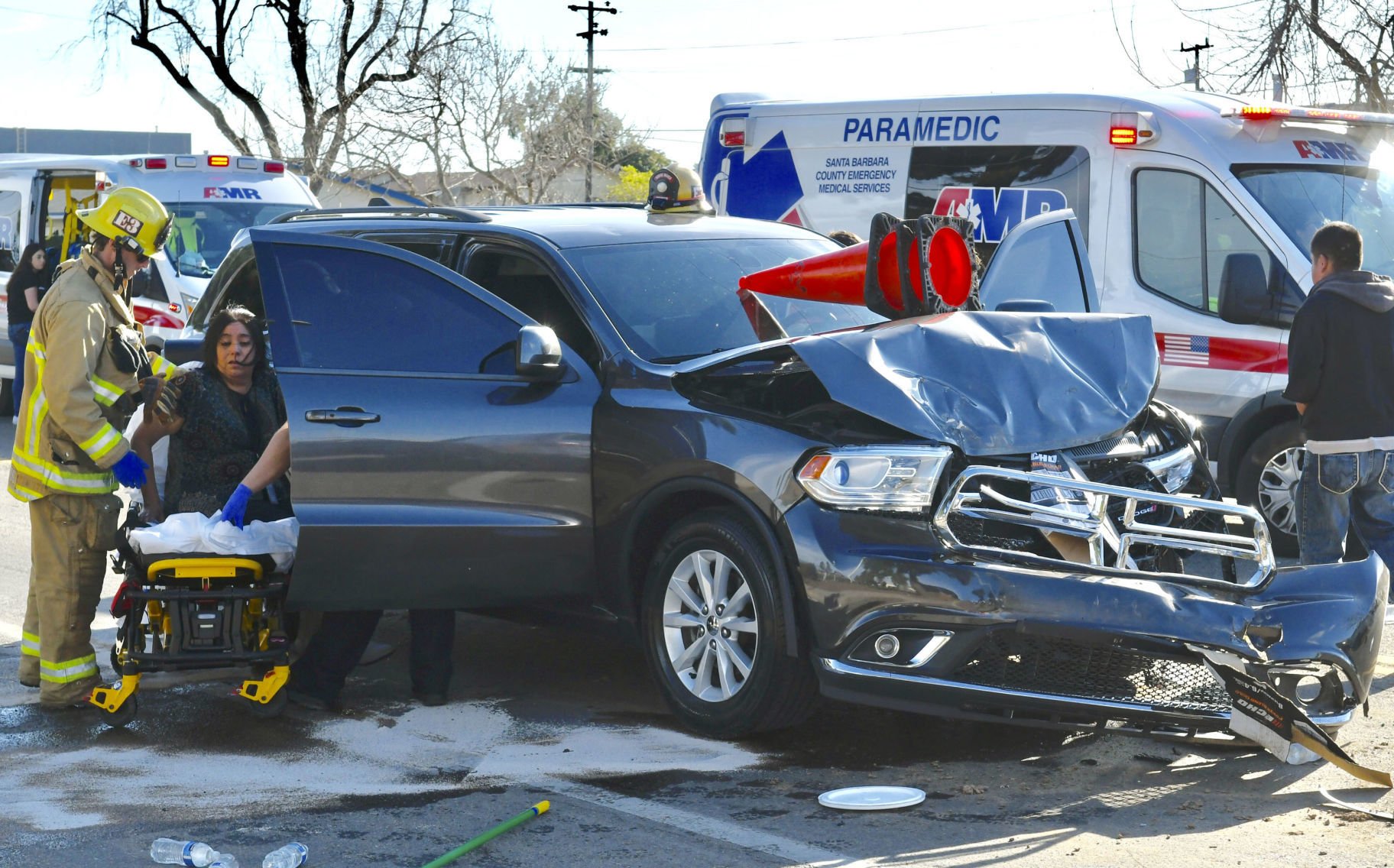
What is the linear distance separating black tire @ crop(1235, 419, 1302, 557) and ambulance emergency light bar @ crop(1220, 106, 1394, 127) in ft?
5.42

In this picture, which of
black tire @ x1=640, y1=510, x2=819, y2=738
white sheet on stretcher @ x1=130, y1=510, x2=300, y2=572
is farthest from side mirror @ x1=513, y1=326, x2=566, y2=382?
white sheet on stretcher @ x1=130, y1=510, x2=300, y2=572

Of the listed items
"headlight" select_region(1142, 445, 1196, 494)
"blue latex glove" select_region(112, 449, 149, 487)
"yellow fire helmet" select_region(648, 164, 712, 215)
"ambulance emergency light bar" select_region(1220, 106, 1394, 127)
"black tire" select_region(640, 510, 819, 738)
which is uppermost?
"ambulance emergency light bar" select_region(1220, 106, 1394, 127)

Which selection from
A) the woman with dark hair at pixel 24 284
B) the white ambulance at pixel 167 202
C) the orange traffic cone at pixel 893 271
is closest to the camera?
the orange traffic cone at pixel 893 271

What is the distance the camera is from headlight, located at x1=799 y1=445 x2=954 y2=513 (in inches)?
193

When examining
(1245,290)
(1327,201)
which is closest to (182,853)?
(1245,290)

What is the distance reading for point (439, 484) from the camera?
5.67 metres

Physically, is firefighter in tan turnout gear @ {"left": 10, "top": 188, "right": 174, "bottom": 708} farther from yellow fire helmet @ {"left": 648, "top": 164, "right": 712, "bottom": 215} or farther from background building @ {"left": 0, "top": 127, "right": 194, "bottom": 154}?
background building @ {"left": 0, "top": 127, "right": 194, "bottom": 154}

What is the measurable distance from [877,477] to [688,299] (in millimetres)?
1432

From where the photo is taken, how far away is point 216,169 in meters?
14.4

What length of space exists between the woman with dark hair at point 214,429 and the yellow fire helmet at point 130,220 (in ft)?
1.83

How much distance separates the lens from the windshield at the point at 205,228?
543 inches

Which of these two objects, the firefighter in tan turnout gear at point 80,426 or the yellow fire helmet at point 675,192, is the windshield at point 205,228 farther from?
the firefighter in tan turnout gear at point 80,426

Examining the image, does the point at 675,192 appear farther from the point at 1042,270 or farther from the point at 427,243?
the point at 1042,270

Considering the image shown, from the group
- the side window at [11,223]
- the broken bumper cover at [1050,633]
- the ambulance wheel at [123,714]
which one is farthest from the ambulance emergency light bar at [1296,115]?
the side window at [11,223]
